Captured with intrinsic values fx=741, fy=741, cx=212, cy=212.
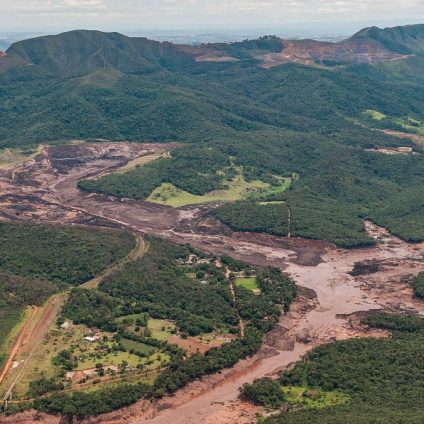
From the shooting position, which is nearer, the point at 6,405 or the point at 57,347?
the point at 6,405

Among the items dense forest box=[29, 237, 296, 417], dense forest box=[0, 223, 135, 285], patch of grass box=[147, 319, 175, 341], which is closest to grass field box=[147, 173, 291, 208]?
dense forest box=[0, 223, 135, 285]

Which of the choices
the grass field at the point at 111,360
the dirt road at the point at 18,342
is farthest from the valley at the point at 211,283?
the grass field at the point at 111,360

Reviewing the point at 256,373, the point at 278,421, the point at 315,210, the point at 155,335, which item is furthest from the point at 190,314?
the point at 315,210

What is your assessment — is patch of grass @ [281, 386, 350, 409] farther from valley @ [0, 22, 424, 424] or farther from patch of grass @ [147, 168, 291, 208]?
patch of grass @ [147, 168, 291, 208]

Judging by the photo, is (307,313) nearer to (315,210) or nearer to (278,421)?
(278,421)

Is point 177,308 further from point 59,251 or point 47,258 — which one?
point 59,251

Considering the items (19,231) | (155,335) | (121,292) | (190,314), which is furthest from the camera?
(19,231)

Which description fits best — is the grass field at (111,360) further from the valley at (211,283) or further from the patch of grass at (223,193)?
the patch of grass at (223,193)
